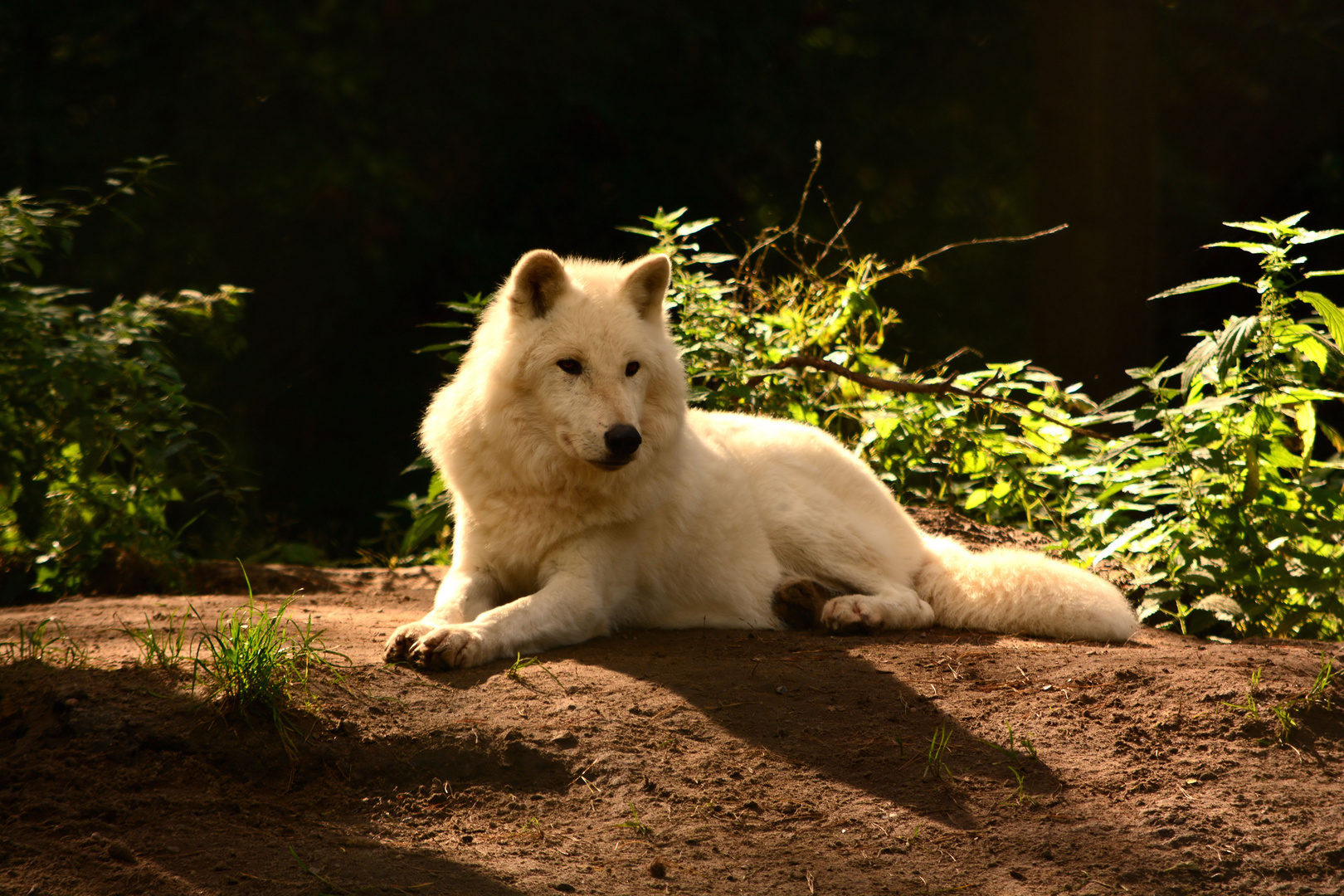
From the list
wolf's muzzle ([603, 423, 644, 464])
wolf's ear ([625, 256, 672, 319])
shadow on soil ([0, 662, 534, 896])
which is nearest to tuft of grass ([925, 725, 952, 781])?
shadow on soil ([0, 662, 534, 896])

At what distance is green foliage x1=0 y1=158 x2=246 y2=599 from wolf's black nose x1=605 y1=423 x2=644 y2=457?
291cm

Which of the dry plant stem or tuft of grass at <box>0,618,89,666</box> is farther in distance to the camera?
the dry plant stem

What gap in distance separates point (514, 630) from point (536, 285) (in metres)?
1.19

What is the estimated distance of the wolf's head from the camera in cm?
337

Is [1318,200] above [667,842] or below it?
above

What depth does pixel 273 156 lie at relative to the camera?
7.80m

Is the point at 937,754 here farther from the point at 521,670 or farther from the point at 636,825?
the point at 521,670

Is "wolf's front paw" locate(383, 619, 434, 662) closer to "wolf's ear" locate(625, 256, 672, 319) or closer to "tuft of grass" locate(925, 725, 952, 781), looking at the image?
"wolf's ear" locate(625, 256, 672, 319)

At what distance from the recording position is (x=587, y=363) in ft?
11.4

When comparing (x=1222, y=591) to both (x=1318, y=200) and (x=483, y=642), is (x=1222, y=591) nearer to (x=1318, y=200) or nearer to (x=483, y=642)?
(x=483, y=642)

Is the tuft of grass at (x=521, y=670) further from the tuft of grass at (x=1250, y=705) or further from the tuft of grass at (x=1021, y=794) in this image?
the tuft of grass at (x=1250, y=705)

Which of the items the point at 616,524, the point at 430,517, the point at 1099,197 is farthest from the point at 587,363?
the point at 1099,197

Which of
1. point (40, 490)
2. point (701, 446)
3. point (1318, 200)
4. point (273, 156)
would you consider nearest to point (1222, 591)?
point (701, 446)

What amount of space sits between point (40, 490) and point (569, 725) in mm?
3663
